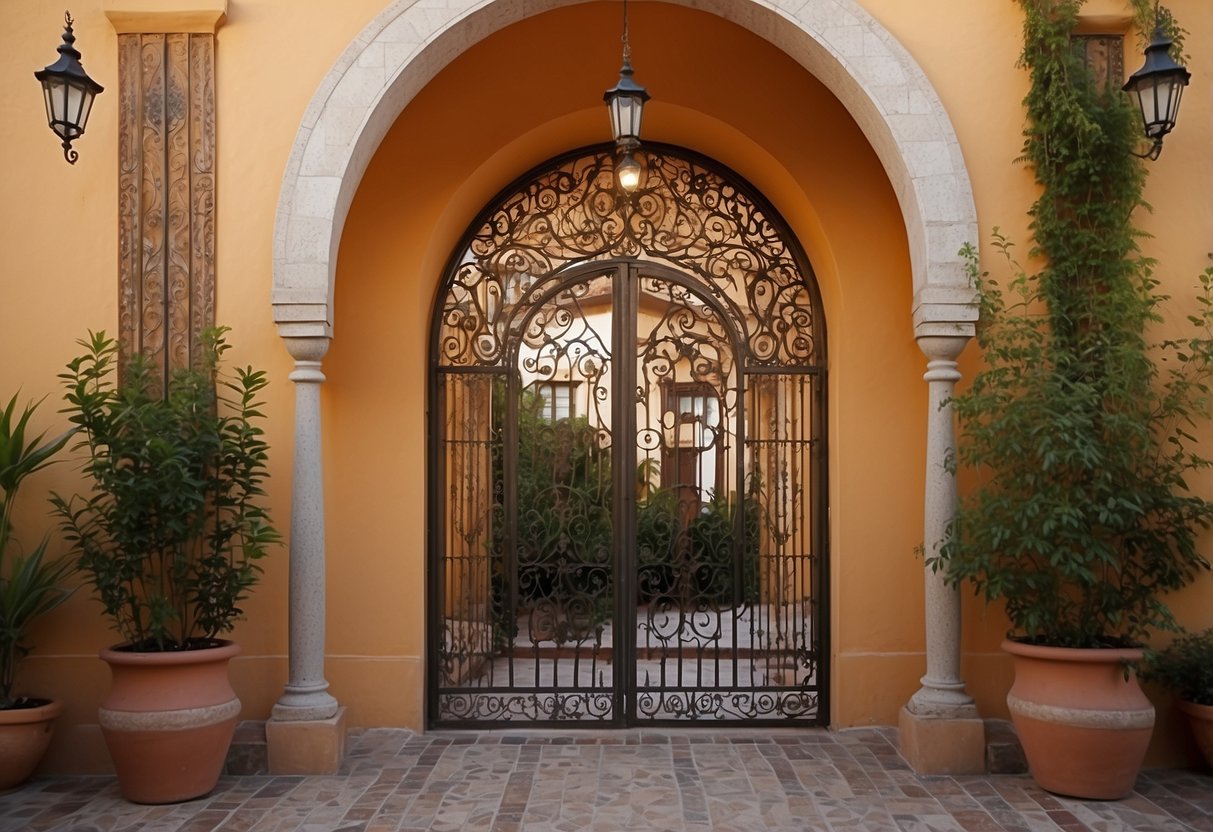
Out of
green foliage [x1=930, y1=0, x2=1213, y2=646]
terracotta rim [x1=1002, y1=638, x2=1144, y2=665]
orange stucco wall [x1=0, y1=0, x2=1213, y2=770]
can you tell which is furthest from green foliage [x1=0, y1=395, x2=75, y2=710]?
terracotta rim [x1=1002, y1=638, x2=1144, y2=665]

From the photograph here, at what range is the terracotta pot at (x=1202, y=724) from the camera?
5.62m

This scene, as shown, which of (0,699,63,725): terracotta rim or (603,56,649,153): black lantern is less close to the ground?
(603,56,649,153): black lantern

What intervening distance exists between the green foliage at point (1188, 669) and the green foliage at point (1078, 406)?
0.63 feet

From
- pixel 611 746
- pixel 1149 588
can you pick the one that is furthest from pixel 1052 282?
pixel 611 746

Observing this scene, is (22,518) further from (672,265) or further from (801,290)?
(801,290)

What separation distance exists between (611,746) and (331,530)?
2.16m

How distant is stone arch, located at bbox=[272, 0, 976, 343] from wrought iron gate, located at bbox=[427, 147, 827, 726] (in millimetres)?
1482

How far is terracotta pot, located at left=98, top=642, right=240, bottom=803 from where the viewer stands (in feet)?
17.6

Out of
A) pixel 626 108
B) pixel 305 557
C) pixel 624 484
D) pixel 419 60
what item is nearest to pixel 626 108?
pixel 626 108

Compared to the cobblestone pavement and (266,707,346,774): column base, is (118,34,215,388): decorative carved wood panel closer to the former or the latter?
(266,707,346,774): column base

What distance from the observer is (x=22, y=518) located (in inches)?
239

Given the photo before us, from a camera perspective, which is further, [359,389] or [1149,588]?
[359,389]

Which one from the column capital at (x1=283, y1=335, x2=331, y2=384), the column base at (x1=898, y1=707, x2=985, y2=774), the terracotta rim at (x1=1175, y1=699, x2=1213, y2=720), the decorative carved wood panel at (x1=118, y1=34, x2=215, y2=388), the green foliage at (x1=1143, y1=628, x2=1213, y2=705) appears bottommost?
the column base at (x1=898, y1=707, x2=985, y2=774)

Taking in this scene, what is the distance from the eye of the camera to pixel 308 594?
19.6 feet
